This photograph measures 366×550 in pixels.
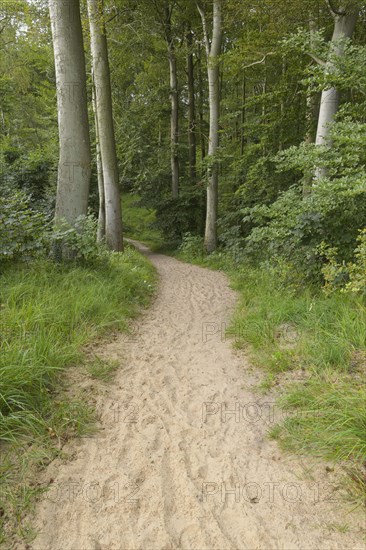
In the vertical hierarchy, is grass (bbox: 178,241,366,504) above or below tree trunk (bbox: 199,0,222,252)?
below

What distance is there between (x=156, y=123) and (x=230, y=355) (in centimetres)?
1402

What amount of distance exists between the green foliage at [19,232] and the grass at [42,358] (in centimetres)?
22

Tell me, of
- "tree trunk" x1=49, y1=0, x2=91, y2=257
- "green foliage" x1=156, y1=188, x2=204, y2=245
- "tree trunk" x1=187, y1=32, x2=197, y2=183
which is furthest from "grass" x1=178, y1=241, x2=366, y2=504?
"tree trunk" x1=187, y1=32, x2=197, y2=183

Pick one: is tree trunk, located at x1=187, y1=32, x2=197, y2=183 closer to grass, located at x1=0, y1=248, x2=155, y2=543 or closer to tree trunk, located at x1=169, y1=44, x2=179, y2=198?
tree trunk, located at x1=169, y1=44, x2=179, y2=198

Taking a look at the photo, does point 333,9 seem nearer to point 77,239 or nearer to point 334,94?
point 334,94

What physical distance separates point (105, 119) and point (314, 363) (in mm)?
8143

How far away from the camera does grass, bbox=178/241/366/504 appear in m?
2.14

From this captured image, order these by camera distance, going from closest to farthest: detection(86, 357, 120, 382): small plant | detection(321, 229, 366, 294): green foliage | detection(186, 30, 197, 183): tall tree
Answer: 1. detection(86, 357, 120, 382): small plant
2. detection(321, 229, 366, 294): green foliage
3. detection(186, 30, 197, 183): tall tree

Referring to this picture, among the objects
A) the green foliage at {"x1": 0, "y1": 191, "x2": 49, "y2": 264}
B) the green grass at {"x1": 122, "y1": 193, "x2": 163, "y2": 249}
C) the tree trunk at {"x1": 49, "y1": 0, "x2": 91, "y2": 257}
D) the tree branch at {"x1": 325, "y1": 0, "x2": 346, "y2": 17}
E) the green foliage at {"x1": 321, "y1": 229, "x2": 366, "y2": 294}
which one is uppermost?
the tree branch at {"x1": 325, "y1": 0, "x2": 346, "y2": 17}

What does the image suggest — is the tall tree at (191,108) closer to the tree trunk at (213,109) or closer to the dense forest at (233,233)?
the dense forest at (233,233)

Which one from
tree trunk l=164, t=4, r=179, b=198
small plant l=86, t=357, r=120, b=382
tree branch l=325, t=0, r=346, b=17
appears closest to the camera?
small plant l=86, t=357, r=120, b=382

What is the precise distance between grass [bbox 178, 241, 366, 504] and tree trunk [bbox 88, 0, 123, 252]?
5.16 m

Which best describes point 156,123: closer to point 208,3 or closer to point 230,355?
point 208,3

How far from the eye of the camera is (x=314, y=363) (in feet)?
10.4
